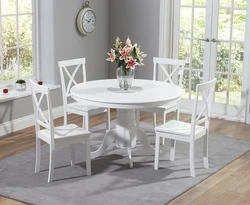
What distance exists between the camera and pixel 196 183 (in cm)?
507

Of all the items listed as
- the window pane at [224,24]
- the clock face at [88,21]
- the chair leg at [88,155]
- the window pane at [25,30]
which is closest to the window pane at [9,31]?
the window pane at [25,30]

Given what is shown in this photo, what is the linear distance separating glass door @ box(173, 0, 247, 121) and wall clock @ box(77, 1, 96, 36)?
3.60 ft

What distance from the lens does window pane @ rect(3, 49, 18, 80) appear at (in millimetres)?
6719

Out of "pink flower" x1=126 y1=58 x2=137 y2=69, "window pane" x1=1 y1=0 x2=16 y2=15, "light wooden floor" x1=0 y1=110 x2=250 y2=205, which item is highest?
"window pane" x1=1 y1=0 x2=16 y2=15

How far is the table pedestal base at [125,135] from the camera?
223 inches

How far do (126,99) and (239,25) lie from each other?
102 inches

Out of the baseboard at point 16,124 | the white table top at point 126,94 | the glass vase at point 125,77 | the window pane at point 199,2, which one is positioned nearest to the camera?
the white table top at point 126,94

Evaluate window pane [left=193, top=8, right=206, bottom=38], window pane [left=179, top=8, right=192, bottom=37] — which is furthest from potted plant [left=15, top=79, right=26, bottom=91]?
window pane [left=193, top=8, right=206, bottom=38]

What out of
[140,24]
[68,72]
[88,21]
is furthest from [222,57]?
[68,72]

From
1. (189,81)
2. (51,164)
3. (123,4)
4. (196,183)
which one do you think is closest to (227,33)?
(189,81)

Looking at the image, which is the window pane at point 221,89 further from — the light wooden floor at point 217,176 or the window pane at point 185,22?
the window pane at point 185,22

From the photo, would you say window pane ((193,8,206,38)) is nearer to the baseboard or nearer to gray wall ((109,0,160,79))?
gray wall ((109,0,160,79))

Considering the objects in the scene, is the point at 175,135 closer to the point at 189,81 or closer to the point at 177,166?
the point at 177,166

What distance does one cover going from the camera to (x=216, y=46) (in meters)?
7.33
